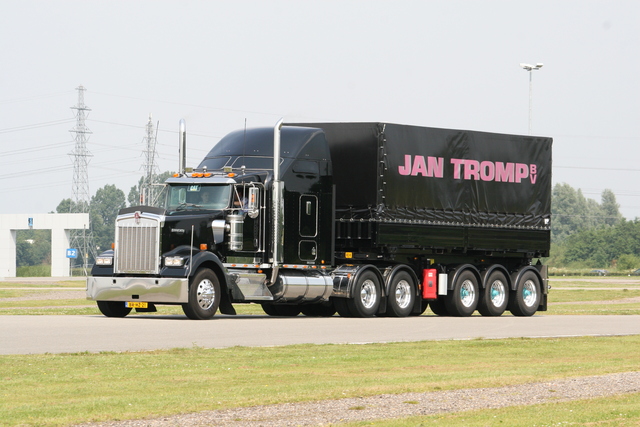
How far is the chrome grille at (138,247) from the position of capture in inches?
938

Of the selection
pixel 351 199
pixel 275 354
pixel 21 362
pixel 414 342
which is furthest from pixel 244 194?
pixel 21 362

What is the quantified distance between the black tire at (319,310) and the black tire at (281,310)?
22 centimetres

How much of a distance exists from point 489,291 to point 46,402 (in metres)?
19.9

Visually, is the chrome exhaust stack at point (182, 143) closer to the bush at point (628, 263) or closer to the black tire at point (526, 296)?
the black tire at point (526, 296)

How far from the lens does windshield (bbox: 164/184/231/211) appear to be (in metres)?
24.4

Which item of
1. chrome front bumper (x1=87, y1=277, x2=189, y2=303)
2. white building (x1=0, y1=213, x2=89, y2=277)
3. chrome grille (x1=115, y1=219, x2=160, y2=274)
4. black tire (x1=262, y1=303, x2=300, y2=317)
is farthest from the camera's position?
white building (x1=0, y1=213, x2=89, y2=277)

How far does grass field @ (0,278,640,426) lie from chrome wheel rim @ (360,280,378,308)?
300 inches

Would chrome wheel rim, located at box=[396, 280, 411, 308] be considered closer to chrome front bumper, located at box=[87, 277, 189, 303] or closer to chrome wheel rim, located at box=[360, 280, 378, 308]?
chrome wheel rim, located at box=[360, 280, 378, 308]

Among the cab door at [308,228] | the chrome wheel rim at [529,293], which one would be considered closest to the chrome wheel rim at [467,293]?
the chrome wheel rim at [529,293]

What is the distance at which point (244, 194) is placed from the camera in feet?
80.4

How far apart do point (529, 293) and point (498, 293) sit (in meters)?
1.29

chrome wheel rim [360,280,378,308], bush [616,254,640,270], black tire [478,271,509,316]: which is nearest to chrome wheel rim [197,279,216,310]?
chrome wheel rim [360,280,378,308]

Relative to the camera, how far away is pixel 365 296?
87.3 feet

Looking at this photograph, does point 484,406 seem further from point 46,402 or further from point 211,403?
point 46,402
